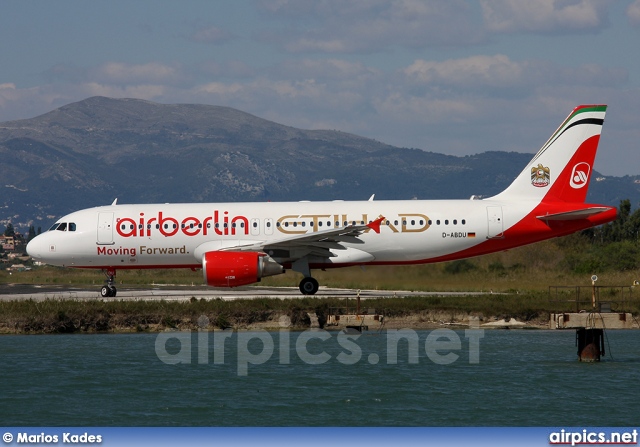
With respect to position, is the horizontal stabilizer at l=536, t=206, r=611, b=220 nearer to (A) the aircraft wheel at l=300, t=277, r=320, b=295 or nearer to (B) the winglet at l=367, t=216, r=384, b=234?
(B) the winglet at l=367, t=216, r=384, b=234

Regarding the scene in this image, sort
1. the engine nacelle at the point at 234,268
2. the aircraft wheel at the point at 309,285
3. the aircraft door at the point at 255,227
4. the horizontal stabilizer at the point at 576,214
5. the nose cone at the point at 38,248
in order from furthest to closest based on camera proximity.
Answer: the nose cone at the point at 38,248
the aircraft wheel at the point at 309,285
the aircraft door at the point at 255,227
the horizontal stabilizer at the point at 576,214
the engine nacelle at the point at 234,268

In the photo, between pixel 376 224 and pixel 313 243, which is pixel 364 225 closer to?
pixel 376 224

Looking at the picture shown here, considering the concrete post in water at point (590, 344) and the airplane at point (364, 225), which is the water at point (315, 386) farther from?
the airplane at point (364, 225)

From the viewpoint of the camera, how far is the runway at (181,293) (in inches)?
1770

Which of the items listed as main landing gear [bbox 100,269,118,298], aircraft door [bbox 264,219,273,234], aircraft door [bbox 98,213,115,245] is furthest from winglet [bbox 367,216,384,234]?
main landing gear [bbox 100,269,118,298]

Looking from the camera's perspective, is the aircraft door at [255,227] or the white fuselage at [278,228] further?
the aircraft door at [255,227]

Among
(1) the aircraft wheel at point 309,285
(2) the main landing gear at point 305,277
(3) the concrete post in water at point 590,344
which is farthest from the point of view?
(1) the aircraft wheel at point 309,285

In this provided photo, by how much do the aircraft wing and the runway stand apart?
2047 millimetres

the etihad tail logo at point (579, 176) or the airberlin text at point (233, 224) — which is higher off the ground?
the etihad tail logo at point (579, 176)

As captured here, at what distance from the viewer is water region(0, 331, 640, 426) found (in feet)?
77.6

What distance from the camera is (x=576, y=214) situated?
42531 millimetres

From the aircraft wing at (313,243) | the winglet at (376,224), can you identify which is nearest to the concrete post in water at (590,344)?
the aircraft wing at (313,243)

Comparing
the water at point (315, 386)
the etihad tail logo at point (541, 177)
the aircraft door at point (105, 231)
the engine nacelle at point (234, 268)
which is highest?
the etihad tail logo at point (541, 177)

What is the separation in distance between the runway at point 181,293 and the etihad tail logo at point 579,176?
6117 millimetres
